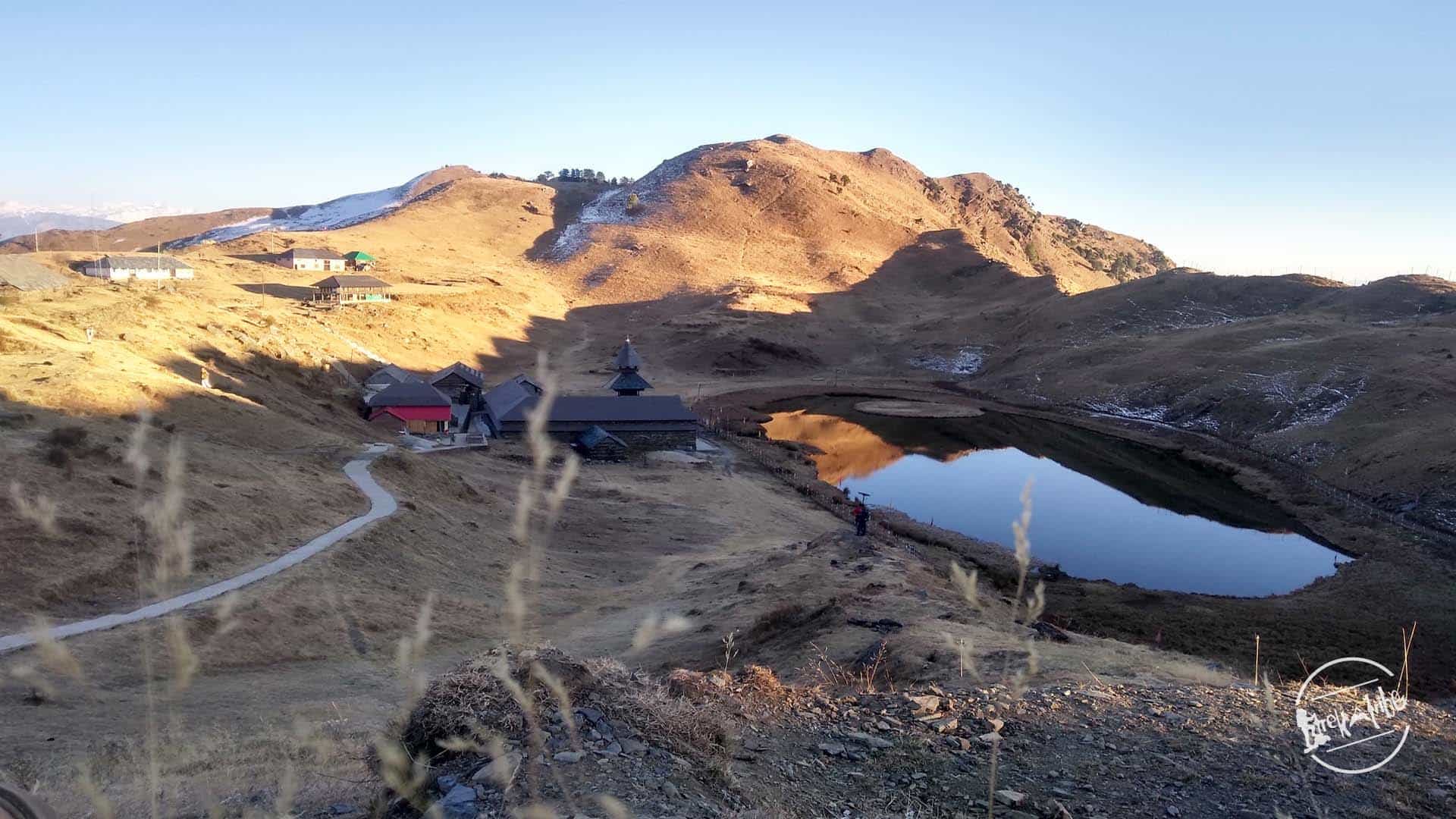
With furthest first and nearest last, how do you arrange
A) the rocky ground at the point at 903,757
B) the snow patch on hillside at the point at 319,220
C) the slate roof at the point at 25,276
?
the snow patch on hillside at the point at 319,220 → the slate roof at the point at 25,276 → the rocky ground at the point at 903,757

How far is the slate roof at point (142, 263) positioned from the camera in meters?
Result: 69.9

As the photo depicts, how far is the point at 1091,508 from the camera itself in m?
45.6

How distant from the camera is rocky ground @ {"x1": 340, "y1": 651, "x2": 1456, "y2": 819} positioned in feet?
21.9

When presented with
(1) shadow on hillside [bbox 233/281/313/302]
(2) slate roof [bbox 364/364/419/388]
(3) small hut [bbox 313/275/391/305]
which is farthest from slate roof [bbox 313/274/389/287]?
(2) slate roof [bbox 364/364/419/388]

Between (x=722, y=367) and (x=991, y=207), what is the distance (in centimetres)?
12102

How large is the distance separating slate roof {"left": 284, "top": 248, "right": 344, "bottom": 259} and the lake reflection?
58212mm

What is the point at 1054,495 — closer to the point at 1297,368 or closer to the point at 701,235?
the point at 1297,368

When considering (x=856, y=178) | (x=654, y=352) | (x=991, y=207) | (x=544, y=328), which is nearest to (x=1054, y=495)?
(x=654, y=352)

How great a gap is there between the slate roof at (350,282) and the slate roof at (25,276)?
25020mm

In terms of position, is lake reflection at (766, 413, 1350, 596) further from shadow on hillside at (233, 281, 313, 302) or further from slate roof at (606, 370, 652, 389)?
shadow on hillside at (233, 281, 313, 302)

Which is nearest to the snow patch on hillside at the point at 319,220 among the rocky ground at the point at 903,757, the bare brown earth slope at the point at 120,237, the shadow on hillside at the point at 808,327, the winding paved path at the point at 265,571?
the bare brown earth slope at the point at 120,237

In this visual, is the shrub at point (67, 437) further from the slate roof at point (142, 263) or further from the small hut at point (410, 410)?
the slate roof at point (142, 263)

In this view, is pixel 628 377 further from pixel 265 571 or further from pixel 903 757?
pixel 903 757

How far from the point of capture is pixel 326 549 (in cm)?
2222
